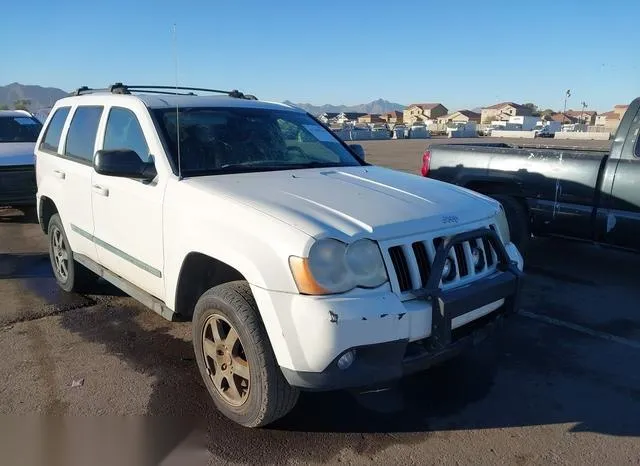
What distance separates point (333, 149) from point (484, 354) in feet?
6.52

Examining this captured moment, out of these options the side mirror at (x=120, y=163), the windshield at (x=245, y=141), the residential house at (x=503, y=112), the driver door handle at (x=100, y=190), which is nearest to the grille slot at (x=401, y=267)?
the windshield at (x=245, y=141)

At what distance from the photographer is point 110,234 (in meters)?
4.23

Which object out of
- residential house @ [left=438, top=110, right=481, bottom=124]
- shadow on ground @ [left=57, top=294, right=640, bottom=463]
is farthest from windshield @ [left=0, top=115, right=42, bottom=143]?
residential house @ [left=438, top=110, right=481, bottom=124]

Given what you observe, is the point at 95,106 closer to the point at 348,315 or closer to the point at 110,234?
the point at 110,234

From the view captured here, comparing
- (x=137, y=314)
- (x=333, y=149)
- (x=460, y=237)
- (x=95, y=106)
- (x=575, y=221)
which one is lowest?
(x=137, y=314)

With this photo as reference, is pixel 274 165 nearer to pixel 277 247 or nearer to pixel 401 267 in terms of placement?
pixel 277 247

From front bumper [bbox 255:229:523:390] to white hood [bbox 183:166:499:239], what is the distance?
0.27 m

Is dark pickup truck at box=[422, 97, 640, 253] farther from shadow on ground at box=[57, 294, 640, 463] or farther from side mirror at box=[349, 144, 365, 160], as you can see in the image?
side mirror at box=[349, 144, 365, 160]

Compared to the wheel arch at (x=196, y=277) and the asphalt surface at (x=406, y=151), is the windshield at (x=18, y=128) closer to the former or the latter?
the asphalt surface at (x=406, y=151)

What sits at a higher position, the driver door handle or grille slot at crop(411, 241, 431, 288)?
the driver door handle

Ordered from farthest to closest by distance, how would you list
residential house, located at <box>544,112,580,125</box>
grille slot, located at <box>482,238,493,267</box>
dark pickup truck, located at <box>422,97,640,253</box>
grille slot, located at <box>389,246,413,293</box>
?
residential house, located at <box>544,112,580,125</box>
dark pickup truck, located at <box>422,97,640,253</box>
grille slot, located at <box>482,238,493,267</box>
grille slot, located at <box>389,246,413,293</box>

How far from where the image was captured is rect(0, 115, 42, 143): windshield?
9.66 metres

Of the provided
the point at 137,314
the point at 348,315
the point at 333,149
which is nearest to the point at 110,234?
the point at 137,314

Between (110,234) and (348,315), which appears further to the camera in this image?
(110,234)
